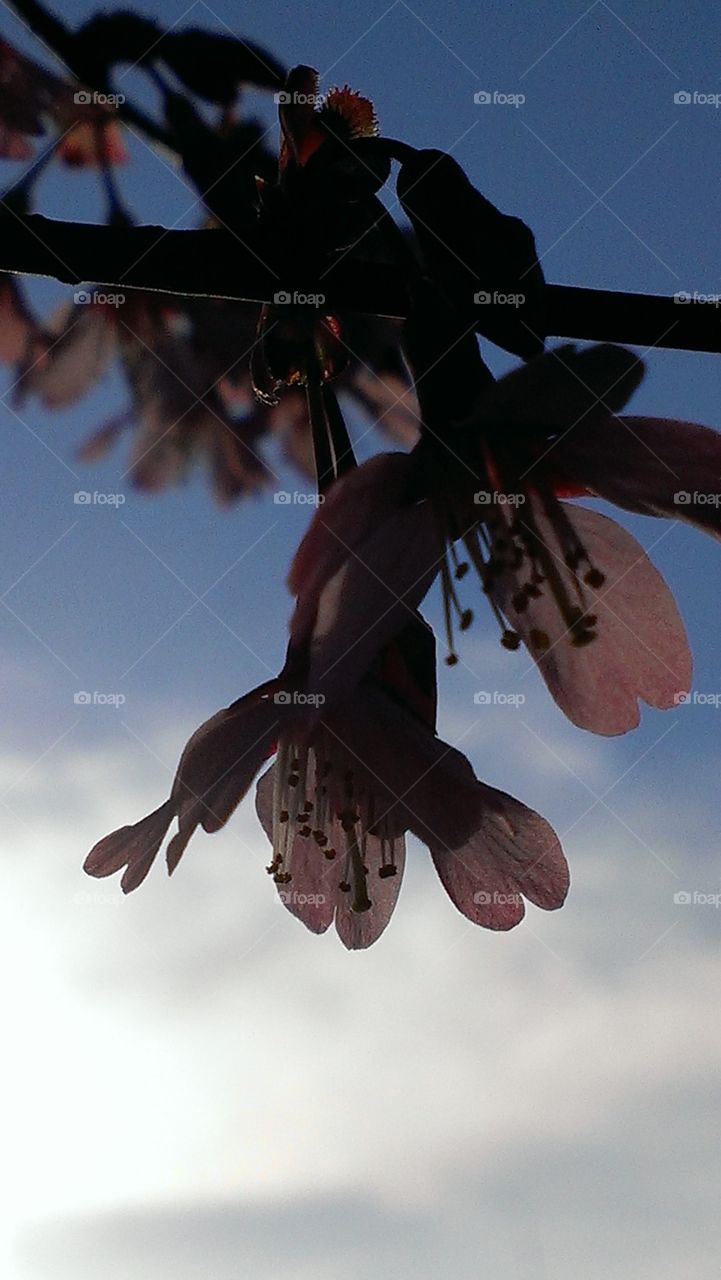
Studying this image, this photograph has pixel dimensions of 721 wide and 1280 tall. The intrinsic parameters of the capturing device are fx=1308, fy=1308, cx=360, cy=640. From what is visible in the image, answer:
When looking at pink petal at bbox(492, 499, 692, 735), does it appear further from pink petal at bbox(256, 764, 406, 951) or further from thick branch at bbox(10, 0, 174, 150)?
thick branch at bbox(10, 0, 174, 150)

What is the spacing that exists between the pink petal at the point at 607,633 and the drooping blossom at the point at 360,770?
81 millimetres

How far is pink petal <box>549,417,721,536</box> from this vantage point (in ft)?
2.70

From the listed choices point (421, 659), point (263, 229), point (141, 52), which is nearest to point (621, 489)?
point (421, 659)

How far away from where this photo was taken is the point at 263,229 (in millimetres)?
893

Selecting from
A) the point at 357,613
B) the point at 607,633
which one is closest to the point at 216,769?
the point at 357,613

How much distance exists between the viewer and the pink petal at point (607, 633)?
35.8 inches

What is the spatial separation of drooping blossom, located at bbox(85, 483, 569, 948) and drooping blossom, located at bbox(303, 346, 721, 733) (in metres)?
0.04

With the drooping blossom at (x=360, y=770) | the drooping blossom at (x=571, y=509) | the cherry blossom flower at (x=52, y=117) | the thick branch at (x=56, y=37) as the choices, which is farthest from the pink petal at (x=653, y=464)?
the cherry blossom flower at (x=52, y=117)

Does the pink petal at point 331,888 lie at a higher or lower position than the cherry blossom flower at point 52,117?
lower

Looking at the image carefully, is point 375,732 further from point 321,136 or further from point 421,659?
point 321,136

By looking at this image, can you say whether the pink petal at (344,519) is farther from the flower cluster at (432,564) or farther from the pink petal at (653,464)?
the pink petal at (653,464)

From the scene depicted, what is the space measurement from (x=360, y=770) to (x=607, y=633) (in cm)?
21

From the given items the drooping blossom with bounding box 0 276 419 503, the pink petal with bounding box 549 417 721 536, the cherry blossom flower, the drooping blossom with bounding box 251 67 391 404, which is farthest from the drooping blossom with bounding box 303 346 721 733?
the cherry blossom flower

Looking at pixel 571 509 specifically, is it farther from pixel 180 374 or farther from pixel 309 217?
pixel 180 374
